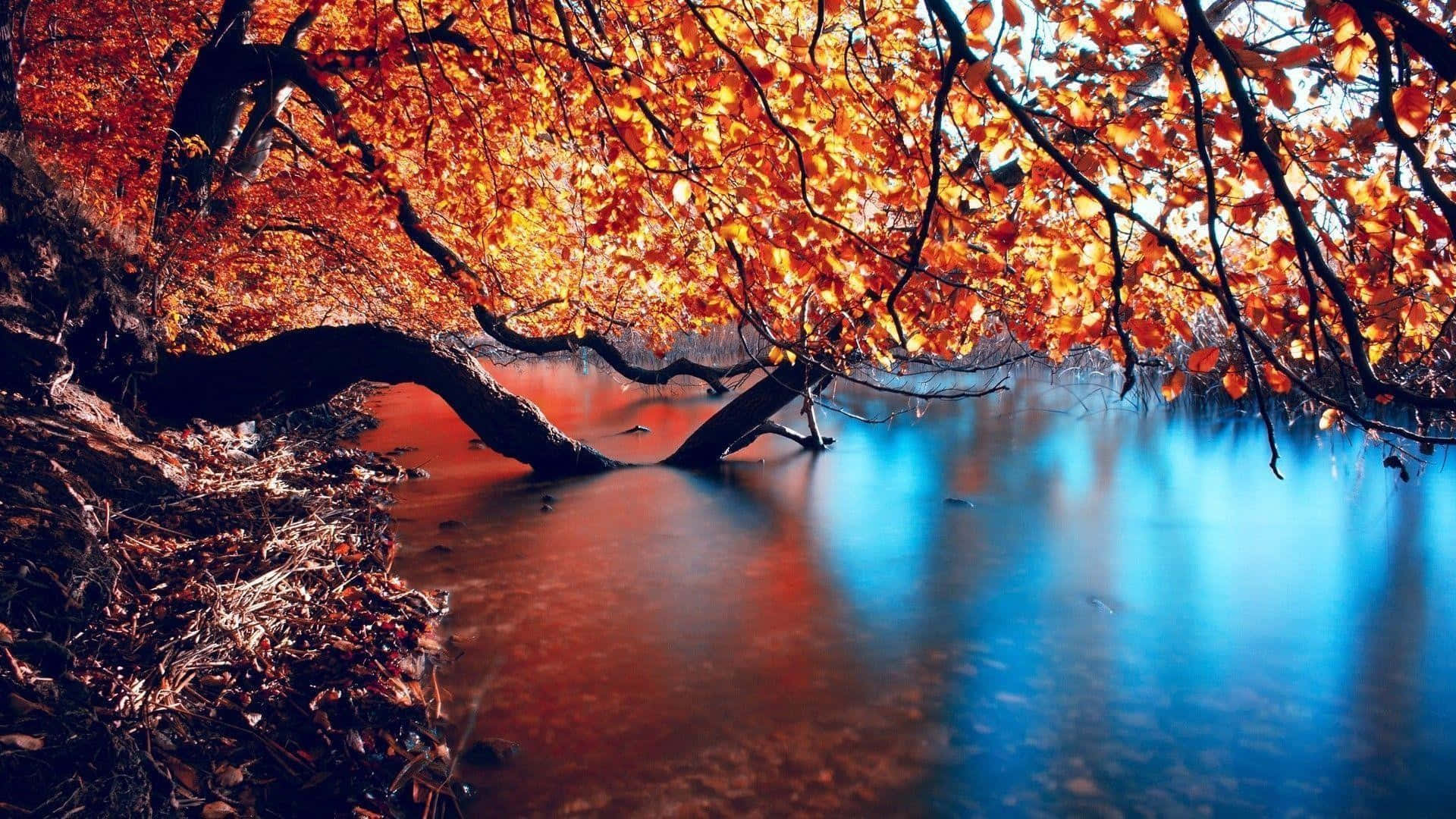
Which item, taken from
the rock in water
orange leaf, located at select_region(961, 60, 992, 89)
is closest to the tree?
orange leaf, located at select_region(961, 60, 992, 89)

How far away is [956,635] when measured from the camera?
6715 millimetres

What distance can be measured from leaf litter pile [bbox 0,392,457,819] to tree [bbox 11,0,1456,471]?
245 cm

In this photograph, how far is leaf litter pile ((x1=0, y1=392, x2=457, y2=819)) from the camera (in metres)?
3.33

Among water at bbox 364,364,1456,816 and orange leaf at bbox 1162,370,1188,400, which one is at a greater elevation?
orange leaf at bbox 1162,370,1188,400

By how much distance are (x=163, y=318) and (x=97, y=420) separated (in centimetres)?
232

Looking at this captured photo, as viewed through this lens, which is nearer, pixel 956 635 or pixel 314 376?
pixel 956 635

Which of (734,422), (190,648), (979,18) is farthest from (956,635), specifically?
(734,422)

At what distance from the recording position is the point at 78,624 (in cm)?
403

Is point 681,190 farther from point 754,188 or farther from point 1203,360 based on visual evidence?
point 1203,360

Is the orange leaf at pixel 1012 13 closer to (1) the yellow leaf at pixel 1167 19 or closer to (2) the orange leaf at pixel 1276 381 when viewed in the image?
(1) the yellow leaf at pixel 1167 19

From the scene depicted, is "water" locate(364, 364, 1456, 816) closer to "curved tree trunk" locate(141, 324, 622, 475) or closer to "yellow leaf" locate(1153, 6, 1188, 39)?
"curved tree trunk" locate(141, 324, 622, 475)

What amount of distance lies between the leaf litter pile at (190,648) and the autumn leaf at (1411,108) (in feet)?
13.4

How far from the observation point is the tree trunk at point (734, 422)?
11695 millimetres

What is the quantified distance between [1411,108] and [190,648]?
16.1ft
